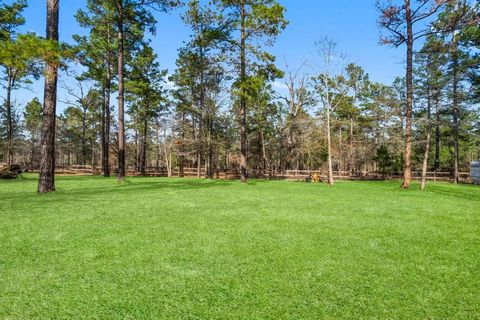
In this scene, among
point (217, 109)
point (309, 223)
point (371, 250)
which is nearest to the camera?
point (371, 250)

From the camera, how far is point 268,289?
2.65 metres

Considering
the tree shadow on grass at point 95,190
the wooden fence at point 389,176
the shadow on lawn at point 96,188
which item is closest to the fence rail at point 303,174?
the wooden fence at point 389,176

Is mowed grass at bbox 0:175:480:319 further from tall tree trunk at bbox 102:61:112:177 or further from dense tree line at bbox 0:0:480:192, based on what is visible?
tall tree trunk at bbox 102:61:112:177

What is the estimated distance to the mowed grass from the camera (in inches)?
92.0

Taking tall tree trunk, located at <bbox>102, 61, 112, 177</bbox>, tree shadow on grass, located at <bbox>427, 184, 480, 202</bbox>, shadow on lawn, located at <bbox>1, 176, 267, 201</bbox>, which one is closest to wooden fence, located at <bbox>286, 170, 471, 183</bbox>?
tree shadow on grass, located at <bbox>427, 184, 480, 202</bbox>

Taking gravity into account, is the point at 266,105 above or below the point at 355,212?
above

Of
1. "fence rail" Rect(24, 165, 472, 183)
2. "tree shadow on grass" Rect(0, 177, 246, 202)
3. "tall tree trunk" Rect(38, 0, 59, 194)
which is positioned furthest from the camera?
"fence rail" Rect(24, 165, 472, 183)

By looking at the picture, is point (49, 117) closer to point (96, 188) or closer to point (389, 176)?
point (96, 188)

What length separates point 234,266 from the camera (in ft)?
10.5

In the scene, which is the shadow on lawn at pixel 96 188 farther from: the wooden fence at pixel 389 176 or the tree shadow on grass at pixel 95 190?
the wooden fence at pixel 389 176

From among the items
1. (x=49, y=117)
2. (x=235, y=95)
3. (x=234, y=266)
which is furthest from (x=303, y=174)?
(x=234, y=266)

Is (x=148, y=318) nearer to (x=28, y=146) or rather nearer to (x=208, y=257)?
(x=208, y=257)

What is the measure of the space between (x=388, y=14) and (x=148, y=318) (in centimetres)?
1559

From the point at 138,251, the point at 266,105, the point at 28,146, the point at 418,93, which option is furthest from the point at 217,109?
the point at 28,146
